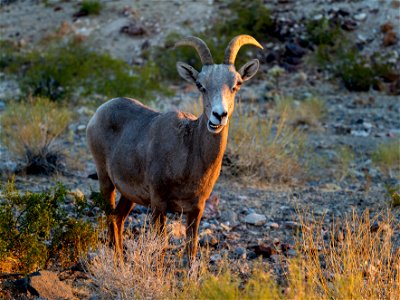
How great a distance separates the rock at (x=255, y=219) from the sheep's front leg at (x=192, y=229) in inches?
Answer: 66.9

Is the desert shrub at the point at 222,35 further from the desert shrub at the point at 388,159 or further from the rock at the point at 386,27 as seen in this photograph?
the desert shrub at the point at 388,159

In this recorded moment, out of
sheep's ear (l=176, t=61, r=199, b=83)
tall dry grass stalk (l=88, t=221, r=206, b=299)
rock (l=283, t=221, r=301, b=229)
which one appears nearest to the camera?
tall dry grass stalk (l=88, t=221, r=206, b=299)

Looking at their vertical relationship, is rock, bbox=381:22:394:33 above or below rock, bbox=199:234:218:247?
below

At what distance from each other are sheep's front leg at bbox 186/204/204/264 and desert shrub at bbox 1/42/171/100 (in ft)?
27.6

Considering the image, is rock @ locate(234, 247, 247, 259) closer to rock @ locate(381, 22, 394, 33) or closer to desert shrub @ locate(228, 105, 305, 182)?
desert shrub @ locate(228, 105, 305, 182)

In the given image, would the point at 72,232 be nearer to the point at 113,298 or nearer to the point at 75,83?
the point at 113,298

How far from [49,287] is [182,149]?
167cm

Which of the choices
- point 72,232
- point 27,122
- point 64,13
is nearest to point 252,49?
point 64,13

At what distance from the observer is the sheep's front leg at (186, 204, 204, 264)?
573cm

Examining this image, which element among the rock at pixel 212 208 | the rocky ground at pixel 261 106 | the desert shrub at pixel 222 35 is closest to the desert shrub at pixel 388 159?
the rocky ground at pixel 261 106

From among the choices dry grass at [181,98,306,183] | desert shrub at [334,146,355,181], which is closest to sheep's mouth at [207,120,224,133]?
dry grass at [181,98,306,183]

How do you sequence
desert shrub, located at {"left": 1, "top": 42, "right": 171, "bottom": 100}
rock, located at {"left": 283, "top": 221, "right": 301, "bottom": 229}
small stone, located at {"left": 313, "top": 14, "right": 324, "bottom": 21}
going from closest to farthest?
rock, located at {"left": 283, "top": 221, "right": 301, "bottom": 229}, desert shrub, located at {"left": 1, "top": 42, "right": 171, "bottom": 100}, small stone, located at {"left": 313, "top": 14, "right": 324, "bottom": 21}

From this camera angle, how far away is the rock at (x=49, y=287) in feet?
16.1

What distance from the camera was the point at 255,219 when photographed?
293 inches
